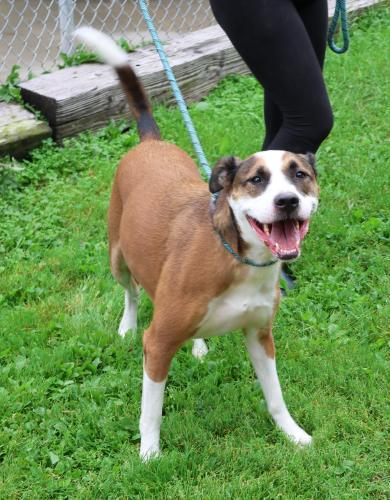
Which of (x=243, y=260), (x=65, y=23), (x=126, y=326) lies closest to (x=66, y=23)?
→ (x=65, y=23)

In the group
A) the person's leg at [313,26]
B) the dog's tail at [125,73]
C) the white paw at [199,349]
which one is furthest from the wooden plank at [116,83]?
the white paw at [199,349]

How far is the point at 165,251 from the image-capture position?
9.94 ft

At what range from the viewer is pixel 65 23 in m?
6.11

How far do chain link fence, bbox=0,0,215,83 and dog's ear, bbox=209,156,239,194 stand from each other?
11.7ft

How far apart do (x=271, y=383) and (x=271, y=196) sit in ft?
2.91

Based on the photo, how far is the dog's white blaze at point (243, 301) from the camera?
9.10 feet

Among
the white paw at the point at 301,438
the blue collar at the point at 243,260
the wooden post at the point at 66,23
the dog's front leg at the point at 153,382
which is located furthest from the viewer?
the wooden post at the point at 66,23

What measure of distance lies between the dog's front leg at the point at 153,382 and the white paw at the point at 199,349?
2.07 feet

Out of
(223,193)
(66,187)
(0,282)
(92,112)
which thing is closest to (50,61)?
(92,112)

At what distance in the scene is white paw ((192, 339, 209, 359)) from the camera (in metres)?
3.56

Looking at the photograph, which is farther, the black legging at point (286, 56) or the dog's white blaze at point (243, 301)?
the black legging at point (286, 56)

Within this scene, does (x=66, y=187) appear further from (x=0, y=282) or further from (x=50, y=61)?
(x=50, y=61)

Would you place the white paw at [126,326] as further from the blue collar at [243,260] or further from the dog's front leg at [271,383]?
the blue collar at [243,260]

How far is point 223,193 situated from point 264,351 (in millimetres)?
671
